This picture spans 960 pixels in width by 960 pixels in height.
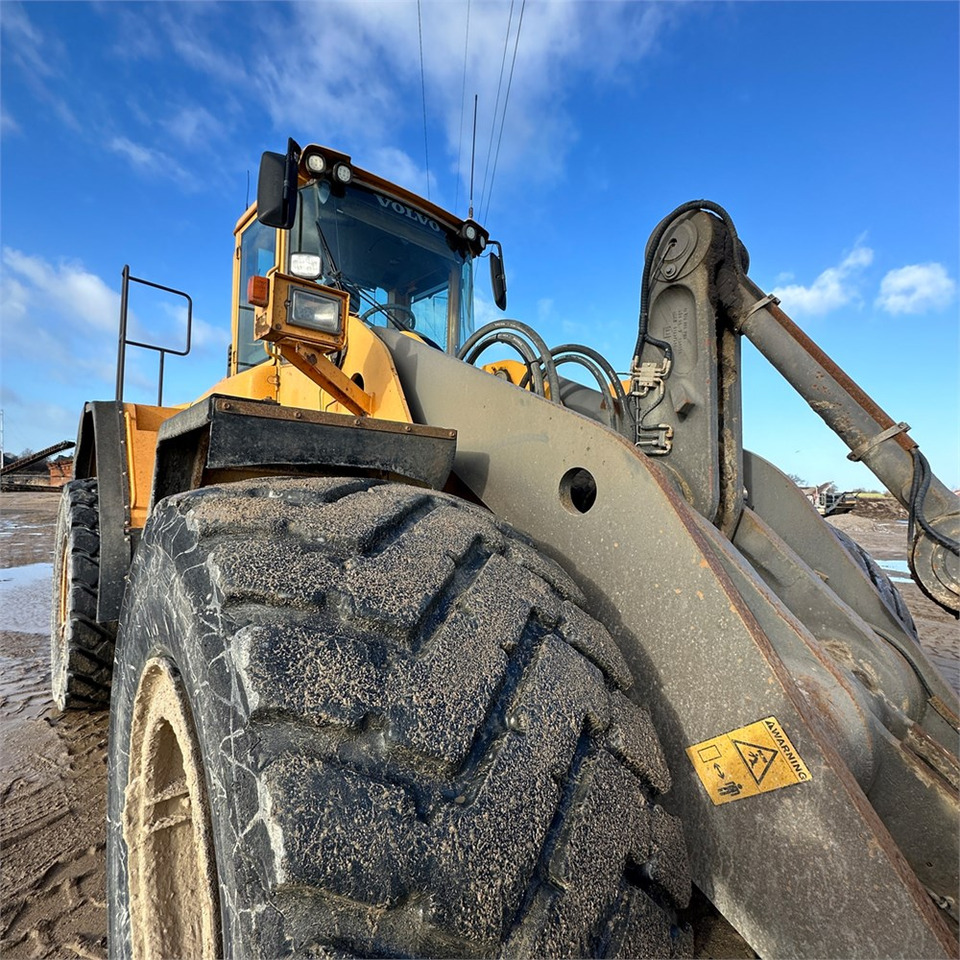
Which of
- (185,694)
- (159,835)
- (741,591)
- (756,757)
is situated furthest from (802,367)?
(159,835)

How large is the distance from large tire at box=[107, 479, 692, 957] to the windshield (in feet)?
6.02

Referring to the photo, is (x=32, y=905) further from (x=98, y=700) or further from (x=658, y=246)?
(x=658, y=246)

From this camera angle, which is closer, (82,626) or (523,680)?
(523,680)

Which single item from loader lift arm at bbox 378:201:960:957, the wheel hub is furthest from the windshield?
the wheel hub

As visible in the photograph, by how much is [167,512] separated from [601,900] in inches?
40.1

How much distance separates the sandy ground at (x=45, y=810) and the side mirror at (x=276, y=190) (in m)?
2.18

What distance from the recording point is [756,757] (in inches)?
43.0

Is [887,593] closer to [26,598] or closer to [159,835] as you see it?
[159,835]

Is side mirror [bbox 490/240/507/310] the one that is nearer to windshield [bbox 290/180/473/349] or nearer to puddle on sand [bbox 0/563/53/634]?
windshield [bbox 290/180/473/349]

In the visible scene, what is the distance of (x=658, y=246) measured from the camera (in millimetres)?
1964

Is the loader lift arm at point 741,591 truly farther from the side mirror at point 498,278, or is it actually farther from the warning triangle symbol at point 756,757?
the side mirror at point 498,278

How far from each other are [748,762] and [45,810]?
2.55 meters

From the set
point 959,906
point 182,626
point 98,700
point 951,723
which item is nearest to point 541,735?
point 182,626

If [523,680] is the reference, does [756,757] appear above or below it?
below
